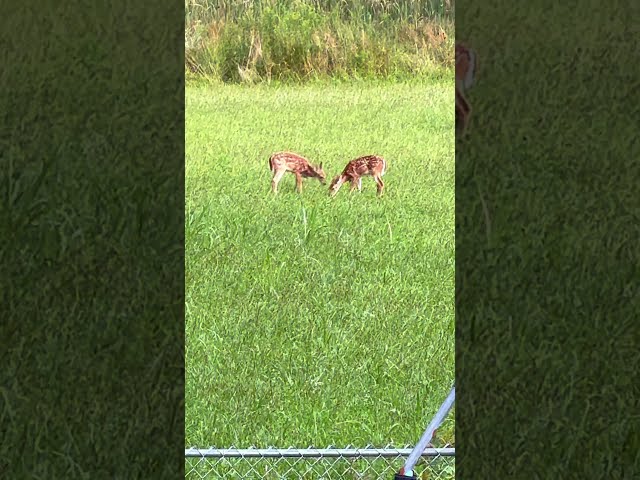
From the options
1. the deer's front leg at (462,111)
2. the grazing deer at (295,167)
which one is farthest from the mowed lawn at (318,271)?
the deer's front leg at (462,111)

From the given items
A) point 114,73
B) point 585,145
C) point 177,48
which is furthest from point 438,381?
point 177,48

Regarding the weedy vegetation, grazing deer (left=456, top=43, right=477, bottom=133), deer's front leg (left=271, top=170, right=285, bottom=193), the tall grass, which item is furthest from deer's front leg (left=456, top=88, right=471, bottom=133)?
the tall grass

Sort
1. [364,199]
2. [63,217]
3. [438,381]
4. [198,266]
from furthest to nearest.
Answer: [364,199] < [198,266] < [438,381] < [63,217]

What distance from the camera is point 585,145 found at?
276 centimetres

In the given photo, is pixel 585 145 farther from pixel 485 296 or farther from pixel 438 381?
pixel 438 381

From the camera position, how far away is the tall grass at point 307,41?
5711mm

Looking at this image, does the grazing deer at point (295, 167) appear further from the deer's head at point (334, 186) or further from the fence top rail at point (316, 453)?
the fence top rail at point (316, 453)

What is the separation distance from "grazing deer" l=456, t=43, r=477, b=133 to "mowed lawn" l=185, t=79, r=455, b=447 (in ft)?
3.22

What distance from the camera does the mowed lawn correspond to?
10.8 ft

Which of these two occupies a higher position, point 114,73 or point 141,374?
point 114,73

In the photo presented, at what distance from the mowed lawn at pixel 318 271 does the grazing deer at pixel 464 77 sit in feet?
3.22

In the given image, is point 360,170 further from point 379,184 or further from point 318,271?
point 318,271

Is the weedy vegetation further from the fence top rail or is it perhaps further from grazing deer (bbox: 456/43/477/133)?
grazing deer (bbox: 456/43/477/133)

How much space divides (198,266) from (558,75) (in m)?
1.73
